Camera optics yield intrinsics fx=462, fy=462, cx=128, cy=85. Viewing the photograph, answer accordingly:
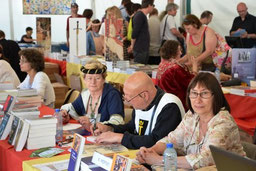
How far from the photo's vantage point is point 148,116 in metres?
2.99

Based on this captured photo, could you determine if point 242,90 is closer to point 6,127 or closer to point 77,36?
point 6,127

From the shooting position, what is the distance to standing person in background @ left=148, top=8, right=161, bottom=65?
7.64 meters

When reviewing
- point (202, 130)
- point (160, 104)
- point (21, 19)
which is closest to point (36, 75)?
point (160, 104)

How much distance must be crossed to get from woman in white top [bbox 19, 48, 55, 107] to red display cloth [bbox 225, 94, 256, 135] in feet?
6.18

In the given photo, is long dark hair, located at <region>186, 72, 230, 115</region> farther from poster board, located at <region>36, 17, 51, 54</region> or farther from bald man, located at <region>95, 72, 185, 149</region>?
poster board, located at <region>36, 17, 51, 54</region>

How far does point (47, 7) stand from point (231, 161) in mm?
12171

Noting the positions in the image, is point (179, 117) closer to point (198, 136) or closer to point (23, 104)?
point (198, 136)

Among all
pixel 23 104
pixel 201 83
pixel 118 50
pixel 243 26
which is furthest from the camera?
pixel 243 26

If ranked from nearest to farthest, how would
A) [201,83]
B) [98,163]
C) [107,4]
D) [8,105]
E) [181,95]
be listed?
[98,163]
[201,83]
[8,105]
[181,95]
[107,4]

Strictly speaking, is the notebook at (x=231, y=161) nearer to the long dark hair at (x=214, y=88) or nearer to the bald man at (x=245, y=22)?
the long dark hair at (x=214, y=88)

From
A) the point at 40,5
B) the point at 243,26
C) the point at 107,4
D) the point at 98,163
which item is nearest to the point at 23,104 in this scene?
the point at 98,163

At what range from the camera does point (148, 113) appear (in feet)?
9.78

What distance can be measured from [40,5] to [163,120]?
10.8 metres

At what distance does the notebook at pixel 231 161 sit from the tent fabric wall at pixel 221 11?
670cm
